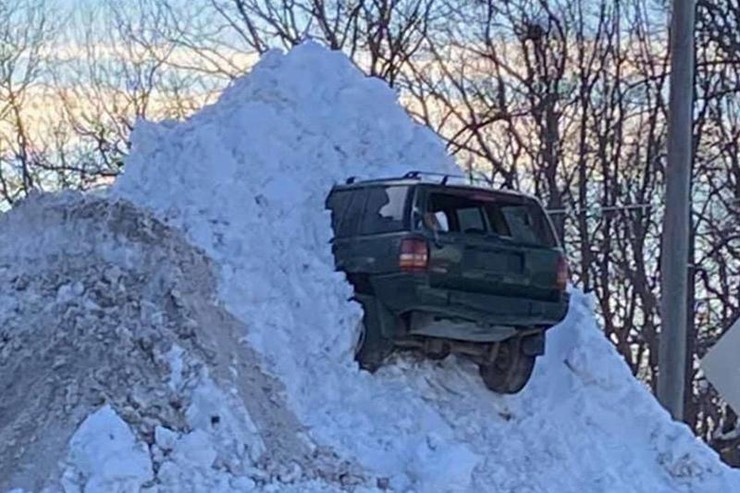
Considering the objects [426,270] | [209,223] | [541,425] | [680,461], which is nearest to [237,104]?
[209,223]

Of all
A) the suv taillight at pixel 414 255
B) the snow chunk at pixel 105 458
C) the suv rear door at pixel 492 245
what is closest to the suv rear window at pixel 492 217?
the suv rear door at pixel 492 245

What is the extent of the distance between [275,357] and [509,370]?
2.16 meters

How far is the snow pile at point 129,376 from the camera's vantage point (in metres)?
8.69

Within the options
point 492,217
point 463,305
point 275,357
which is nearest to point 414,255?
point 463,305

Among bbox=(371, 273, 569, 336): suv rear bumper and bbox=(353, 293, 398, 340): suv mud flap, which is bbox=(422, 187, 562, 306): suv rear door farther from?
bbox=(353, 293, 398, 340): suv mud flap

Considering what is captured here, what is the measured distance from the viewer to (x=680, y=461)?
11156mm

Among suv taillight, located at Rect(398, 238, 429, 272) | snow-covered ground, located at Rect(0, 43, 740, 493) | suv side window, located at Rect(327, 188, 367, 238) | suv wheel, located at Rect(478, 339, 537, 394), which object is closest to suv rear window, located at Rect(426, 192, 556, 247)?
suv taillight, located at Rect(398, 238, 429, 272)

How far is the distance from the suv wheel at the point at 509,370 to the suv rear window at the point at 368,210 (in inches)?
62.0

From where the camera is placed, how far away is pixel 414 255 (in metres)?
10.3

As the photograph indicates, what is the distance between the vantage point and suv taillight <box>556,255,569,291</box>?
10.9 m

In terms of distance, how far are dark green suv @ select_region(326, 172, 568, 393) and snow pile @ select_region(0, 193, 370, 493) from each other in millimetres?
1159

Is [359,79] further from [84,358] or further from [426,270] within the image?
[84,358]

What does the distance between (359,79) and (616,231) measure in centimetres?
1483

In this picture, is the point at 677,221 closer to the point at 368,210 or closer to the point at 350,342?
the point at 368,210
